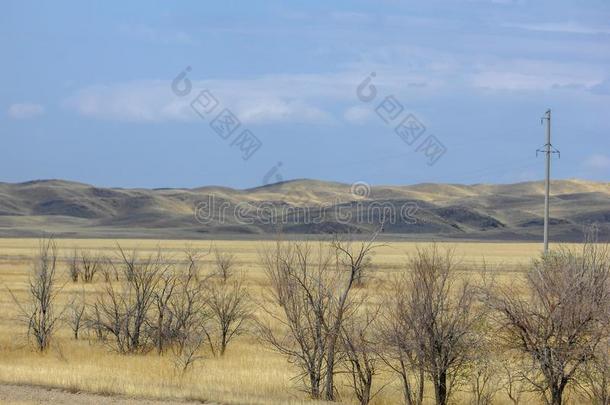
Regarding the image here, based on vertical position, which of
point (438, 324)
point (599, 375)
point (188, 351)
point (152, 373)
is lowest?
point (152, 373)

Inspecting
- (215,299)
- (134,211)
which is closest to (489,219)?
(134,211)

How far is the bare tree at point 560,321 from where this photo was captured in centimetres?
1534

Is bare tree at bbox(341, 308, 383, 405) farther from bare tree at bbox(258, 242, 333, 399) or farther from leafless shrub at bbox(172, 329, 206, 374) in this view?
leafless shrub at bbox(172, 329, 206, 374)

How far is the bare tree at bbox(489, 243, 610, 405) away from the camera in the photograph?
15.3m

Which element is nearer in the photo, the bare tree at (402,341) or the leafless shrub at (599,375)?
the leafless shrub at (599,375)

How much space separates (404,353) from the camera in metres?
16.5

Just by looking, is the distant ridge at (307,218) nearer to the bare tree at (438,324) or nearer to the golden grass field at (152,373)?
the golden grass field at (152,373)

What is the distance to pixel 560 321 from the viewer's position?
15.4 m

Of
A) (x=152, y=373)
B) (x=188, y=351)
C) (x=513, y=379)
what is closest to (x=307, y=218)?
(x=188, y=351)

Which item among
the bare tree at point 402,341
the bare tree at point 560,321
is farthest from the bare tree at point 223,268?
the bare tree at point 560,321

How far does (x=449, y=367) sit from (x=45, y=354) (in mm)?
11708

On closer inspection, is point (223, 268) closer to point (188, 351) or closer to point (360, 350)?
point (188, 351)

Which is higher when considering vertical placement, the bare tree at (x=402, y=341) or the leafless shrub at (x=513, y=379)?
the bare tree at (x=402, y=341)

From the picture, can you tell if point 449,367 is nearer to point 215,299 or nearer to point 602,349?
point 602,349
